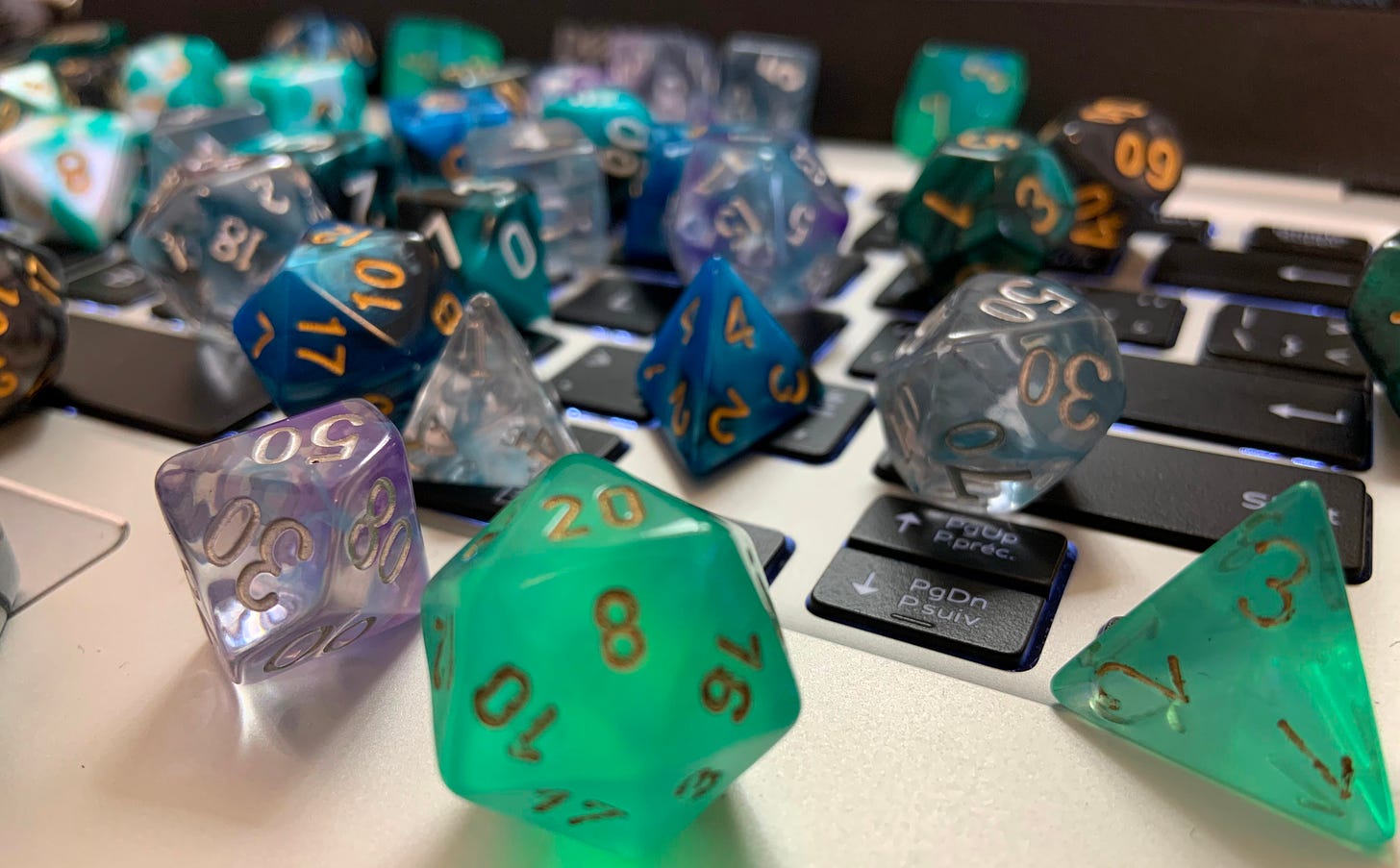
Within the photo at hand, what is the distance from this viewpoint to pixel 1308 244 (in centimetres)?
95

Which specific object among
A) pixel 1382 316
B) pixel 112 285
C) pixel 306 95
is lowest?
pixel 112 285

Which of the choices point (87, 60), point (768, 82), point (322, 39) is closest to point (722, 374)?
point (768, 82)

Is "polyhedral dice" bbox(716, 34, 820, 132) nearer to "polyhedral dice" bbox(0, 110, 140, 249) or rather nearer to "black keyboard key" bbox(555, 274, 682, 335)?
"black keyboard key" bbox(555, 274, 682, 335)

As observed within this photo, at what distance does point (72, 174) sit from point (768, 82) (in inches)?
29.9

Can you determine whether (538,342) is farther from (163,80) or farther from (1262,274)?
(163,80)

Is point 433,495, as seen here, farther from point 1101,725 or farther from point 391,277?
point 1101,725

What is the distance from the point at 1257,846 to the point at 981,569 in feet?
0.63

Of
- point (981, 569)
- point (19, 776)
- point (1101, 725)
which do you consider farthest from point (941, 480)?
point (19, 776)

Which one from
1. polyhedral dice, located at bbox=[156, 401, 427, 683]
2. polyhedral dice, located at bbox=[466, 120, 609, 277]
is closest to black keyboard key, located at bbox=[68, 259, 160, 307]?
polyhedral dice, located at bbox=[466, 120, 609, 277]

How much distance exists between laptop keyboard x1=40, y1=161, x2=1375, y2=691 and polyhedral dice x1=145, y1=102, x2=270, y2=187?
0.14 m

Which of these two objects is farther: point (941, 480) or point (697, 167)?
point (697, 167)

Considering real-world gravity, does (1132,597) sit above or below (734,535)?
below

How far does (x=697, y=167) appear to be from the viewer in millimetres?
907

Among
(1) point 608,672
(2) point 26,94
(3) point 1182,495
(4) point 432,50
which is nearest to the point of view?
(1) point 608,672
